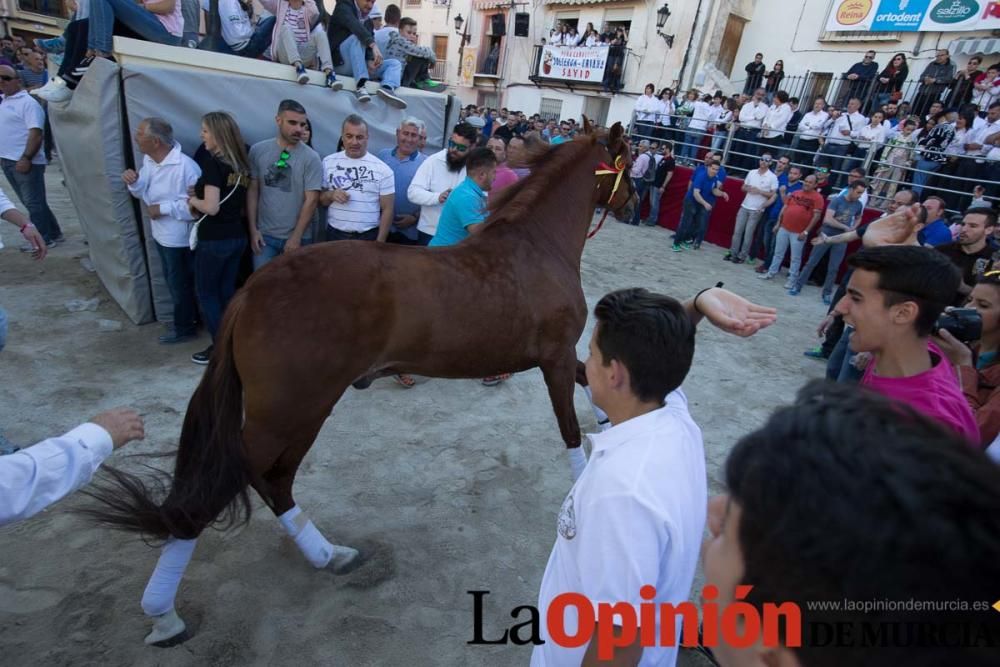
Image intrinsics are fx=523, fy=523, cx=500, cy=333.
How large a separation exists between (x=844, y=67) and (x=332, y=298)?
1773 centimetres

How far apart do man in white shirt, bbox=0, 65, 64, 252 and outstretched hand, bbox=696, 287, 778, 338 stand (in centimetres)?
752

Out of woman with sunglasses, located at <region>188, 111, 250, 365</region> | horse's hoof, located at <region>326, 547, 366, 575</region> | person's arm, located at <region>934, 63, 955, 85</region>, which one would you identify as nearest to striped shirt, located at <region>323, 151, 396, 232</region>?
woman with sunglasses, located at <region>188, 111, 250, 365</region>

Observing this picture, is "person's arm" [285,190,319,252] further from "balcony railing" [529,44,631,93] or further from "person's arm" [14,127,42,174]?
"balcony railing" [529,44,631,93]

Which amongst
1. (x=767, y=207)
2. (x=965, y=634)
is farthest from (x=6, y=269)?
(x=767, y=207)

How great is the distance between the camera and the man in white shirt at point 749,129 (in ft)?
40.7

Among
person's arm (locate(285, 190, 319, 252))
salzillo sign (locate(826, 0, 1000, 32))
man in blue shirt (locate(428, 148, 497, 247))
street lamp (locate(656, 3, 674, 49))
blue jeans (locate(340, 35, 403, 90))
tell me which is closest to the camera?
man in blue shirt (locate(428, 148, 497, 247))

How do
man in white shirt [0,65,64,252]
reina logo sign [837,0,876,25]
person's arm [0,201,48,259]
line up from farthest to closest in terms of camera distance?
reina logo sign [837,0,876,25] → man in white shirt [0,65,64,252] → person's arm [0,201,48,259]

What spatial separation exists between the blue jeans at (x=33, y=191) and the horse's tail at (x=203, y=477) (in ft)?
19.2

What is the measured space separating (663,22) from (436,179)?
59.5ft

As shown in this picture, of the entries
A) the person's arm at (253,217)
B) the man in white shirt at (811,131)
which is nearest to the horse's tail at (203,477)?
the person's arm at (253,217)

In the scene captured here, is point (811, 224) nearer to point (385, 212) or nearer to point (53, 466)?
point (385, 212)

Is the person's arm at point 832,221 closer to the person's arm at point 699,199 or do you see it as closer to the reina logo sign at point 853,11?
the person's arm at point 699,199

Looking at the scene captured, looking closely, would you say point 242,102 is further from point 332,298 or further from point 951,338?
point 951,338

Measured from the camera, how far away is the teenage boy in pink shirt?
176 cm
